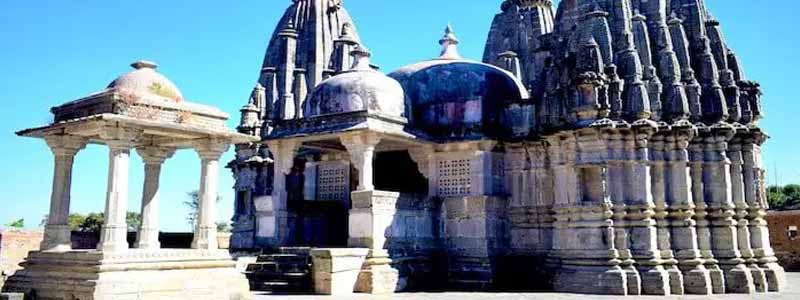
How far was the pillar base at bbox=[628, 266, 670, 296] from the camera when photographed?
1852 cm

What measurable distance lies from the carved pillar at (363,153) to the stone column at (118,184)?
636 centimetres

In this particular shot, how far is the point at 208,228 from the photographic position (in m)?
16.0

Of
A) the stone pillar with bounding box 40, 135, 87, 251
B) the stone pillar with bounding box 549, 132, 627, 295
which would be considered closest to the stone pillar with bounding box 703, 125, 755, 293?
the stone pillar with bounding box 549, 132, 627, 295

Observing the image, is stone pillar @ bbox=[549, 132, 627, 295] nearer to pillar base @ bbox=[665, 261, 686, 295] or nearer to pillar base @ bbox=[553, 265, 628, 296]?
pillar base @ bbox=[553, 265, 628, 296]

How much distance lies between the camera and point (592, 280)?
61.6 ft

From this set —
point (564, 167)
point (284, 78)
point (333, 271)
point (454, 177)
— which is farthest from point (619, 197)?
point (284, 78)

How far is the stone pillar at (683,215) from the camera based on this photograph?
19.0 m

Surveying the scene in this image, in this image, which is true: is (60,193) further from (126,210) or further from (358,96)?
(358,96)

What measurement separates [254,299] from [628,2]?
1384cm

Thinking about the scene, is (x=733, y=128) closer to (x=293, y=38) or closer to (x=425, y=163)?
(x=425, y=163)

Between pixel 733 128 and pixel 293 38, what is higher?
pixel 293 38

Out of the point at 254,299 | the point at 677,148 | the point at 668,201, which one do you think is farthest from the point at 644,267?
the point at 254,299

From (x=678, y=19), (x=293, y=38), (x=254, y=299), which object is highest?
(x=293, y=38)

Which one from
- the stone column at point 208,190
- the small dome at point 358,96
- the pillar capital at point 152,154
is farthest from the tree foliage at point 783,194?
the pillar capital at point 152,154
